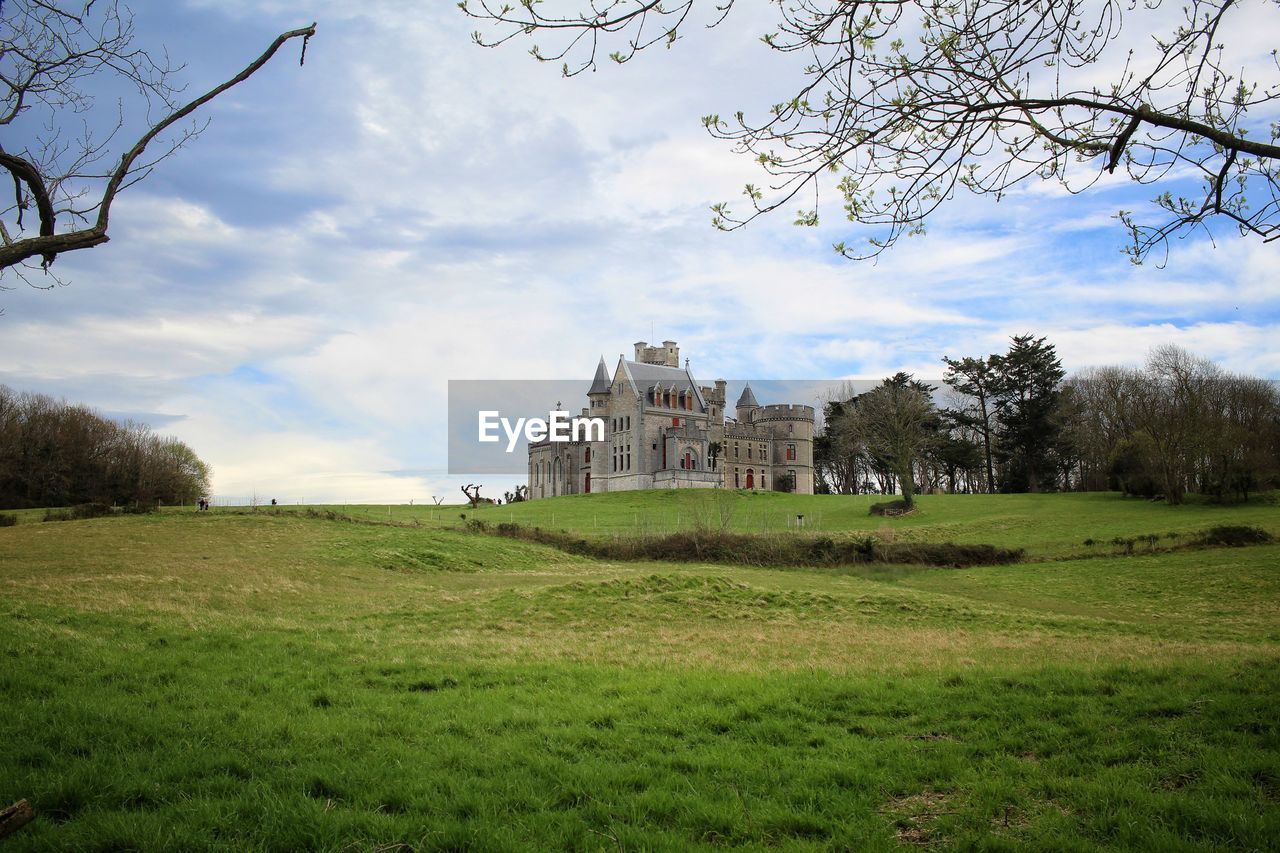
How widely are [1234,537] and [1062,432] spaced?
4211cm

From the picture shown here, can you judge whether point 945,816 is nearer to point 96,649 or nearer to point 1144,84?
point 1144,84

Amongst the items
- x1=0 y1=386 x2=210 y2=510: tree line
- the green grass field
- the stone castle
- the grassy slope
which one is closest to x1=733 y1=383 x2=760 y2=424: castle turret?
the stone castle

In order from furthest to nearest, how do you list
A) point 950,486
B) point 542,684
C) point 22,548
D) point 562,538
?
point 950,486 < point 562,538 < point 22,548 < point 542,684

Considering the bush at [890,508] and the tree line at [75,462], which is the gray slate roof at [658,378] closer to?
the bush at [890,508]

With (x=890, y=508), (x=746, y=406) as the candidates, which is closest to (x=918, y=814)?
(x=890, y=508)

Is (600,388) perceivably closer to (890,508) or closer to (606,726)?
(890,508)

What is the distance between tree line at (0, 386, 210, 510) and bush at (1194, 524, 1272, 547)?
6451 centimetres

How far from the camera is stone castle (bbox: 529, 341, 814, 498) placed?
8956 centimetres

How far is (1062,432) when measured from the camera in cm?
7875

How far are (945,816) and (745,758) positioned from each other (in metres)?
1.93

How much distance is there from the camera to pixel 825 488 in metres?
112

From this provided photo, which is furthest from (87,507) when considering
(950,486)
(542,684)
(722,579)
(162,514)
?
(950,486)

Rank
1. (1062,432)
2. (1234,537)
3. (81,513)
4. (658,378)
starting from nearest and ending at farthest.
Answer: (1234,537)
(81,513)
(1062,432)
(658,378)

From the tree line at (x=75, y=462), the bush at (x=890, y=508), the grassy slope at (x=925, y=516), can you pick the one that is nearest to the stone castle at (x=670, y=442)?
the grassy slope at (x=925, y=516)
